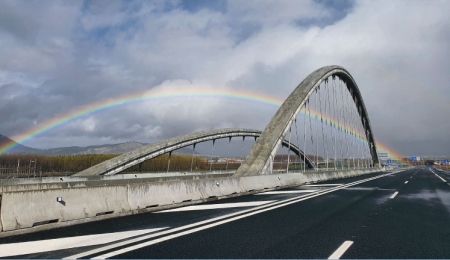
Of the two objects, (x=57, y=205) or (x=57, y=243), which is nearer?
(x=57, y=243)

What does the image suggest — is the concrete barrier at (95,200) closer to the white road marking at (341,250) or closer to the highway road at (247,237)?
the highway road at (247,237)

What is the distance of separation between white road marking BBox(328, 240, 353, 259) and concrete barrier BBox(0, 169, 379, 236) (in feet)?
18.6

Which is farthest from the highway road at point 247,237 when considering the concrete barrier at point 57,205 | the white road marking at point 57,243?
the concrete barrier at point 57,205

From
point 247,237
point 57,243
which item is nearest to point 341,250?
point 247,237

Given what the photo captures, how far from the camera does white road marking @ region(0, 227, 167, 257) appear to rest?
5375mm

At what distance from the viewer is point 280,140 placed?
27.0 metres

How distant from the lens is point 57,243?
5.92 metres

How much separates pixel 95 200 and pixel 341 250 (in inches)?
232

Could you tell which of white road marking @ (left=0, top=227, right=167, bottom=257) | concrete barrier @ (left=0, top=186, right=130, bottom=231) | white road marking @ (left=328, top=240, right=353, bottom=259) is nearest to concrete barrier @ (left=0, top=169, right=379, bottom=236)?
concrete barrier @ (left=0, top=186, right=130, bottom=231)

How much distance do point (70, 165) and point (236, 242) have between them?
299 ft

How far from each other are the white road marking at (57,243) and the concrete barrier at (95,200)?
3.39 ft

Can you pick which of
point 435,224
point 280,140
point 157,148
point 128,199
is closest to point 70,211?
point 128,199

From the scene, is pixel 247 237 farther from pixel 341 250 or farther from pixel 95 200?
pixel 95 200

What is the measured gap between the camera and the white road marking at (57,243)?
5.38 m
